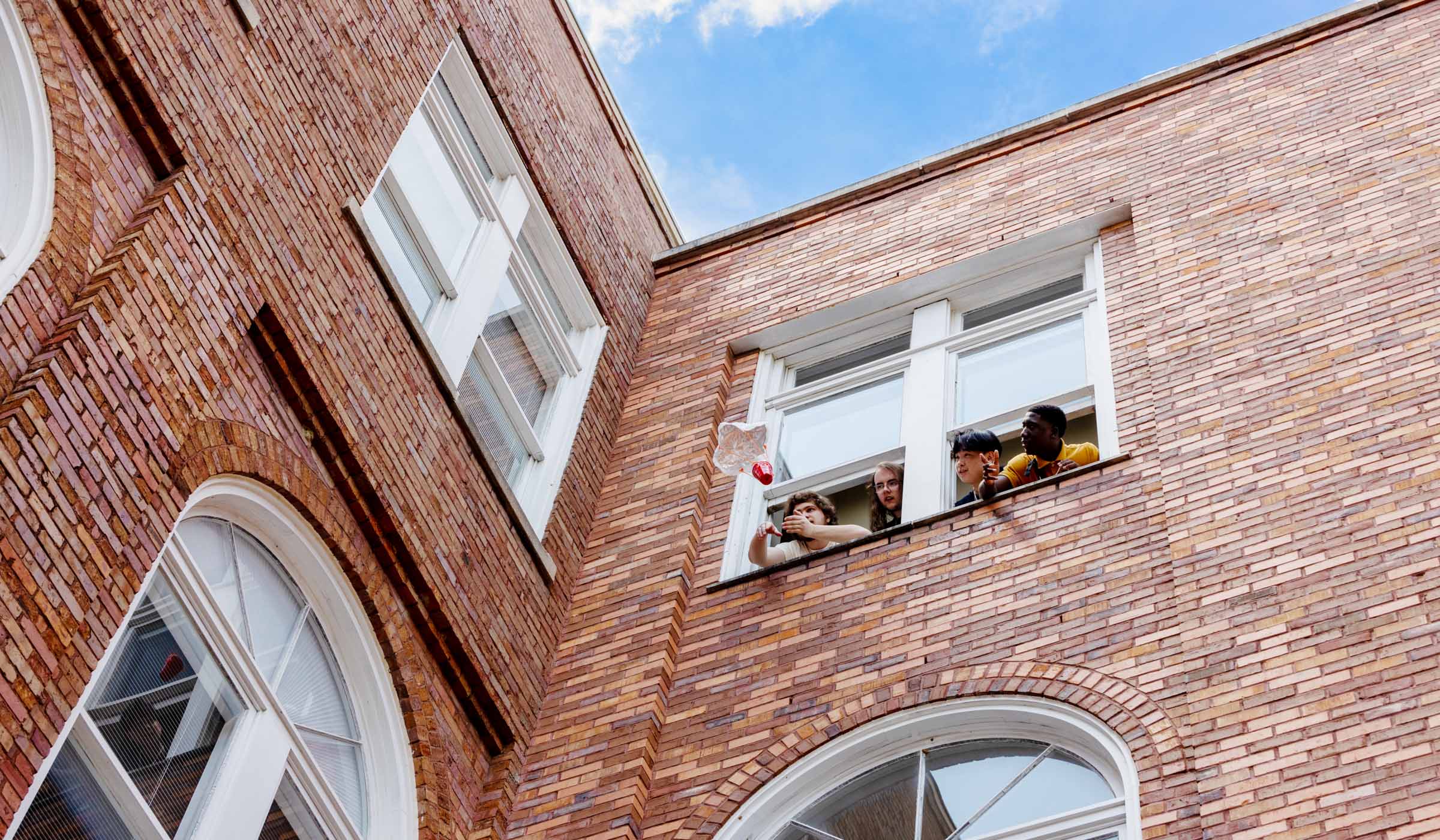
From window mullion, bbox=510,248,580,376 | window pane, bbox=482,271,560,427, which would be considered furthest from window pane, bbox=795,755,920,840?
window mullion, bbox=510,248,580,376

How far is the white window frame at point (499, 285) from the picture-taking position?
11375mm

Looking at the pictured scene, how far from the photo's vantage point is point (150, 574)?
7668 mm

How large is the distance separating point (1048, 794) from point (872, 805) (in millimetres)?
980

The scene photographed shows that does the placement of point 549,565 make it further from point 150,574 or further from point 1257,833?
point 1257,833

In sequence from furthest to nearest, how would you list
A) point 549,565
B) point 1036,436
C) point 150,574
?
point 549,565
point 1036,436
point 150,574

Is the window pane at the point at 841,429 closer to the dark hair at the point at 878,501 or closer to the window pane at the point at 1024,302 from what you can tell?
the dark hair at the point at 878,501

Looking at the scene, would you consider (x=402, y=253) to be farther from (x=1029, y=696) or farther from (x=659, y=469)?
(x=1029, y=696)

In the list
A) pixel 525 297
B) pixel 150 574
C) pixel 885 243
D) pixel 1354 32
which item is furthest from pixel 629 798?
pixel 1354 32

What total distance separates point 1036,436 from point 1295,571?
236 cm

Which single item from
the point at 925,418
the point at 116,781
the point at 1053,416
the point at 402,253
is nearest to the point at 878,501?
the point at 925,418

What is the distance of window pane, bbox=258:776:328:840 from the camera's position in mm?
8195

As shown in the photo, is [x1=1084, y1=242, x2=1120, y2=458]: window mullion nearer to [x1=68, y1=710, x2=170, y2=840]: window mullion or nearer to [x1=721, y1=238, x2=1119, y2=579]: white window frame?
[x1=721, y1=238, x2=1119, y2=579]: white window frame

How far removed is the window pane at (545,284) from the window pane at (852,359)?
6.39 feet

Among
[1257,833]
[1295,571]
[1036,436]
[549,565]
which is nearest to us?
[1257,833]
